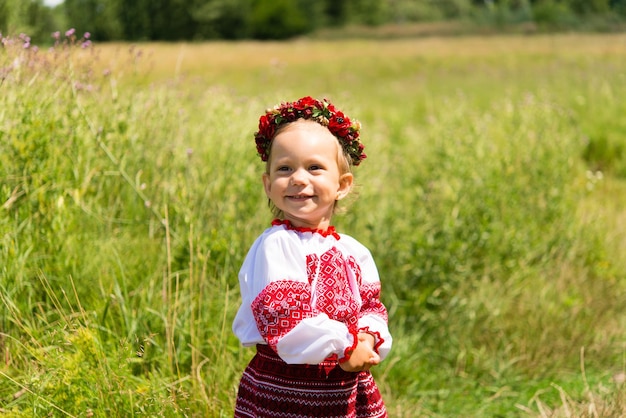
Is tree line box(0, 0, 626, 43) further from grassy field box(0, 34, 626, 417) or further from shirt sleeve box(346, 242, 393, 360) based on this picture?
shirt sleeve box(346, 242, 393, 360)

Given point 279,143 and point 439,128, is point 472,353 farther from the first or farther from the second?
point 279,143

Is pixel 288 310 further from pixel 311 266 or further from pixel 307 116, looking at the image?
pixel 307 116

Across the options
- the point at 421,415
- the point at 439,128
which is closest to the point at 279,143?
the point at 421,415

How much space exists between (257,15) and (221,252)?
5410 cm

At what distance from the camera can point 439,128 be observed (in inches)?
228

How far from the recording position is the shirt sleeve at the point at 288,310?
2182mm

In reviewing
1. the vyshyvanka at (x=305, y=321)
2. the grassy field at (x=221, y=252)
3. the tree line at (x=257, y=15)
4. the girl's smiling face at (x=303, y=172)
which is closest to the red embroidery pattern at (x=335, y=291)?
the vyshyvanka at (x=305, y=321)

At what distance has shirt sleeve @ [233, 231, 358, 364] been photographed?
7.16 feet

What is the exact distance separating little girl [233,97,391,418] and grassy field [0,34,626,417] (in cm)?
62

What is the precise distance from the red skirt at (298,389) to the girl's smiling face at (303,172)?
418mm

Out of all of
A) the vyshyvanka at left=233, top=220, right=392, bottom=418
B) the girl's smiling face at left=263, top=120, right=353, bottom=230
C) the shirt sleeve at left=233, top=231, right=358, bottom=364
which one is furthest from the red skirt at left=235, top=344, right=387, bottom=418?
the girl's smiling face at left=263, top=120, right=353, bottom=230

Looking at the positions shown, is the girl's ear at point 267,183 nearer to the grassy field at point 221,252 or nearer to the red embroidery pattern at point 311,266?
the red embroidery pattern at point 311,266

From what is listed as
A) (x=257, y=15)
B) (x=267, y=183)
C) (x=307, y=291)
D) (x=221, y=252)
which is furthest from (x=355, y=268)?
(x=257, y=15)

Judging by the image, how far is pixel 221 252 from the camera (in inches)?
155
